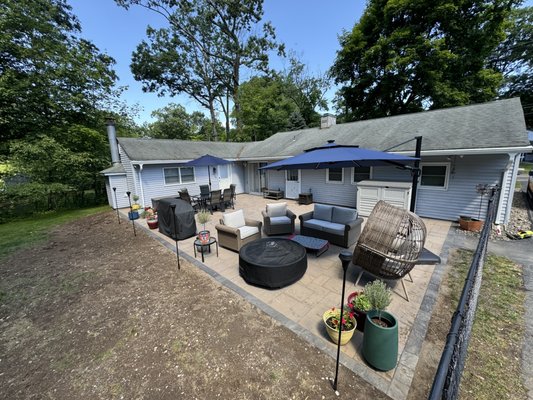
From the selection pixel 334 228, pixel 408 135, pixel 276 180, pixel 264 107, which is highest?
pixel 264 107

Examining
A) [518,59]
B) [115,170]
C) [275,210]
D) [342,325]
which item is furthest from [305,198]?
[518,59]

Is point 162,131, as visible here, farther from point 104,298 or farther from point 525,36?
point 525,36

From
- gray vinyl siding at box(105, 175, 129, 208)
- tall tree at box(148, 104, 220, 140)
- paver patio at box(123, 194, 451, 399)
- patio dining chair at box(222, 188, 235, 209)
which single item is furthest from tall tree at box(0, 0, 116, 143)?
paver patio at box(123, 194, 451, 399)

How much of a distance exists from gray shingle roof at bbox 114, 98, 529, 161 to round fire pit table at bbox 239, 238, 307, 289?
644 centimetres

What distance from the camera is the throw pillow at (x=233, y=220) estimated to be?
5.78 meters

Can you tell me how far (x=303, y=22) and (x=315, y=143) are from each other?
9959 mm

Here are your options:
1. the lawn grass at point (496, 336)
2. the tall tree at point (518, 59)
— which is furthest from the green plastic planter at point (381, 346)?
the tall tree at point (518, 59)

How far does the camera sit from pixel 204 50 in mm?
20859

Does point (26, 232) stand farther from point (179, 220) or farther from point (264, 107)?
point (264, 107)

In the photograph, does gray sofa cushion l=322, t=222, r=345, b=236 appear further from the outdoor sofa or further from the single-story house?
the single-story house

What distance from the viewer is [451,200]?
7492 mm

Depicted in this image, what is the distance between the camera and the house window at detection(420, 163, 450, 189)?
7.51m

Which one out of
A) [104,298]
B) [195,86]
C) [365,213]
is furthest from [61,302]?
[195,86]

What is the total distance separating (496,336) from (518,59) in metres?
36.8
